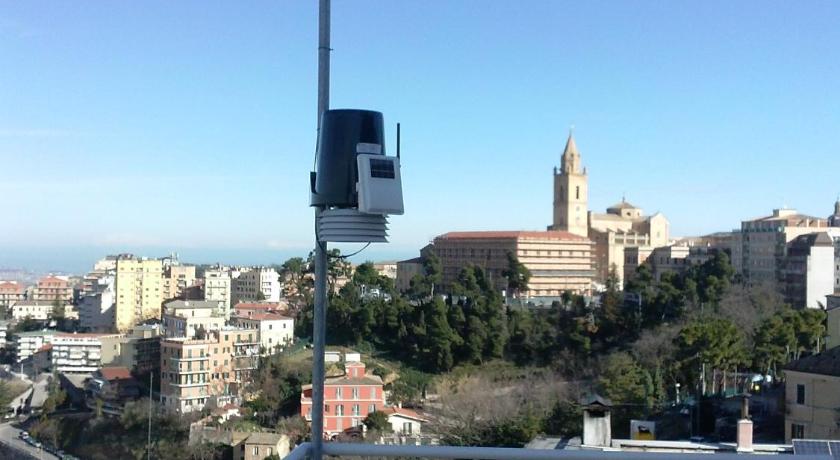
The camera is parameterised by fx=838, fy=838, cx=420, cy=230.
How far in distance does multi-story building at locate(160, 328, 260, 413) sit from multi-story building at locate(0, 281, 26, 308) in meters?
25.8

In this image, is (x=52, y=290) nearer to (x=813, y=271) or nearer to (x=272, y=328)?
(x=272, y=328)

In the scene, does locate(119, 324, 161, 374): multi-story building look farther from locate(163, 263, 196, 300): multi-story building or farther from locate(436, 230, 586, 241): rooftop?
locate(436, 230, 586, 241): rooftop

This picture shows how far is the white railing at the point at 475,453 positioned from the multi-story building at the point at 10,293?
4480cm

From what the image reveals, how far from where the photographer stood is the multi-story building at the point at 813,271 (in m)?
24.3

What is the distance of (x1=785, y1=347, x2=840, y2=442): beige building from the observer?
27.2ft

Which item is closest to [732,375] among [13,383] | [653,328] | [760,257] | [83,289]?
[653,328]

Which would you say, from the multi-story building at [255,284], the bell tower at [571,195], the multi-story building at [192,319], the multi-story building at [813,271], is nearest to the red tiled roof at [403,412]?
the multi-story building at [192,319]

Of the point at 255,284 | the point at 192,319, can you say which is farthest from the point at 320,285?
the point at 255,284

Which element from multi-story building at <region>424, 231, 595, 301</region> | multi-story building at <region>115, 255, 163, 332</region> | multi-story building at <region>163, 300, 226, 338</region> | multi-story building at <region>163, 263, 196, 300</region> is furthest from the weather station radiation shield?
multi-story building at <region>163, 263, 196, 300</region>

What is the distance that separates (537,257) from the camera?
33562 mm

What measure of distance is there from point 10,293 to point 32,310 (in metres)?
7.48

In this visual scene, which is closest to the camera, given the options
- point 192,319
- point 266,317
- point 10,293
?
point 266,317

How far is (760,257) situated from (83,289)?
30.8 m

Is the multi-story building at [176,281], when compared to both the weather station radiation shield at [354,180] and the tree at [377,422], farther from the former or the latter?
the weather station radiation shield at [354,180]
